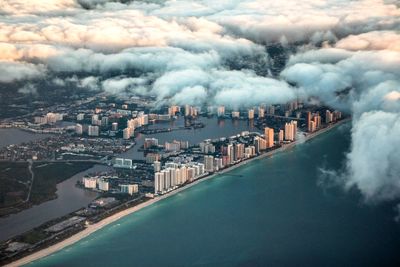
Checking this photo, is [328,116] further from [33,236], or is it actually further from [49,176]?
[33,236]

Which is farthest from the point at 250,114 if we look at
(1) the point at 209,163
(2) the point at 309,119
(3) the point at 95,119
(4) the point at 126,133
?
(1) the point at 209,163

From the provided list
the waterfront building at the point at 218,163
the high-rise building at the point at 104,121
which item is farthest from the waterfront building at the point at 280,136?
the high-rise building at the point at 104,121

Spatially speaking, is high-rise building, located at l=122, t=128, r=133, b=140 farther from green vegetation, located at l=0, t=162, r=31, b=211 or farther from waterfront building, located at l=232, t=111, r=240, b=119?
green vegetation, located at l=0, t=162, r=31, b=211

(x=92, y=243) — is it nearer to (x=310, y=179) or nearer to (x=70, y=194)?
(x=70, y=194)

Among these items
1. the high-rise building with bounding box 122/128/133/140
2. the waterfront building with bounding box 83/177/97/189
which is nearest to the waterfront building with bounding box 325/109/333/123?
the high-rise building with bounding box 122/128/133/140

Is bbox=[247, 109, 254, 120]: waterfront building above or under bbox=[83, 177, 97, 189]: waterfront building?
above

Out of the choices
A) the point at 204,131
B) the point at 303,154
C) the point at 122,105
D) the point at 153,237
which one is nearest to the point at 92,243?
→ the point at 153,237

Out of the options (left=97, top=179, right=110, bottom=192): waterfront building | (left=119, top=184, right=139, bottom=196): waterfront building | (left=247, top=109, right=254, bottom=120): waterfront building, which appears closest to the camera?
(left=119, top=184, right=139, bottom=196): waterfront building
